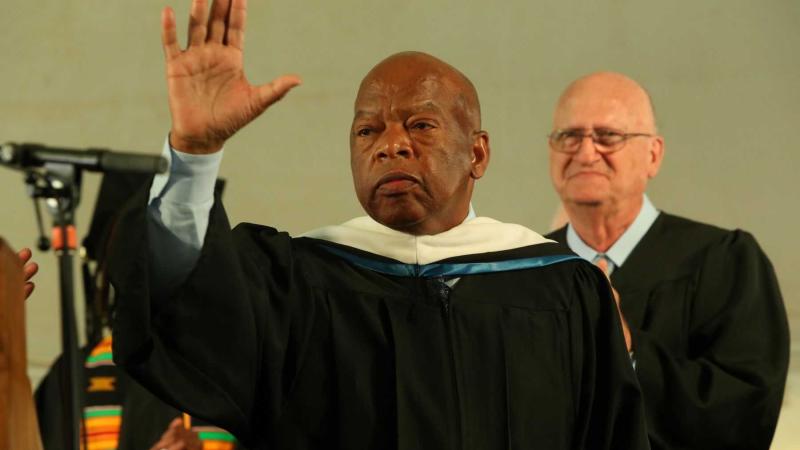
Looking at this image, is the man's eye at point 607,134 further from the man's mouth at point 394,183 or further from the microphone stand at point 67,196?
the microphone stand at point 67,196

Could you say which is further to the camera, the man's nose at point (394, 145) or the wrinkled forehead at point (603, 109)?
the wrinkled forehead at point (603, 109)

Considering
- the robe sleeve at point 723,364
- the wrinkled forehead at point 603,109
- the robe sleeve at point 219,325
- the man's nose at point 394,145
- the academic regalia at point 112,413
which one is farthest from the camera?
the wrinkled forehead at point 603,109

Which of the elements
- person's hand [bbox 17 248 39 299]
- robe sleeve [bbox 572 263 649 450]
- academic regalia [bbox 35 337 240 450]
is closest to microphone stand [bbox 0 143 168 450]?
person's hand [bbox 17 248 39 299]

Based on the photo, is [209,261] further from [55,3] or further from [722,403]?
[55,3]

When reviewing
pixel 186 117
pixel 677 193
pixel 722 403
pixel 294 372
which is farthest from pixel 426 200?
pixel 677 193

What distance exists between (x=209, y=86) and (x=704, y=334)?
8.85ft

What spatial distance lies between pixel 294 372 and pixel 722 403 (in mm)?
2080

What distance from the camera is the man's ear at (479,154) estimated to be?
3619 millimetres

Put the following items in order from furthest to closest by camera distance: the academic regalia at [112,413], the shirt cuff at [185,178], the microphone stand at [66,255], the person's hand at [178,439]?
the academic regalia at [112,413] < the person's hand at [178,439] < the shirt cuff at [185,178] < the microphone stand at [66,255]

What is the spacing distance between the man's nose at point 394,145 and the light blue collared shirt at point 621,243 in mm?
2080

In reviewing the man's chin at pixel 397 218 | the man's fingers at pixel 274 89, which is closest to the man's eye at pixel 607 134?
the man's chin at pixel 397 218

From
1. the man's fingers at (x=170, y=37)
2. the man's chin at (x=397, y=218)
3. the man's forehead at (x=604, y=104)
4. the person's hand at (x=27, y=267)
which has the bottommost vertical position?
the person's hand at (x=27, y=267)

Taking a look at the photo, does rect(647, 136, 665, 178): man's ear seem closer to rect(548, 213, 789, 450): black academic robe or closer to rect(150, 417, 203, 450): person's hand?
rect(548, 213, 789, 450): black academic robe

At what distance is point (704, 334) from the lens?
197 inches
